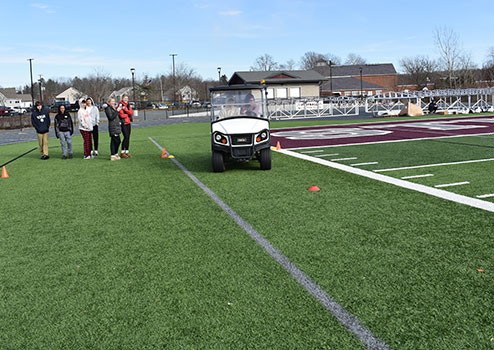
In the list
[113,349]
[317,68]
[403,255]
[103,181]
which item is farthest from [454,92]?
[317,68]

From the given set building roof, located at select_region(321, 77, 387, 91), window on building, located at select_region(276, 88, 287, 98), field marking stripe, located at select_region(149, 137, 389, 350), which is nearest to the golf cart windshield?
field marking stripe, located at select_region(149, 137, 389, 350)

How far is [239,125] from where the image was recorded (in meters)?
10.8

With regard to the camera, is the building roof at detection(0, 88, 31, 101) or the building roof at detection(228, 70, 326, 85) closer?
the building roof at detection(228, 70, 326, 85)

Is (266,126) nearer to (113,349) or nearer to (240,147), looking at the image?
(240,147)

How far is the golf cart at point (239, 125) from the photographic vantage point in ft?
35.0

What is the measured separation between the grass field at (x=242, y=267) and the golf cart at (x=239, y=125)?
4.79 feet

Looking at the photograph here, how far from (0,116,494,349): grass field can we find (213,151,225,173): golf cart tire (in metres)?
1.65

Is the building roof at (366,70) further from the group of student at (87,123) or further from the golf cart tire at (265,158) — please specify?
the golf cart tire at (265,158)

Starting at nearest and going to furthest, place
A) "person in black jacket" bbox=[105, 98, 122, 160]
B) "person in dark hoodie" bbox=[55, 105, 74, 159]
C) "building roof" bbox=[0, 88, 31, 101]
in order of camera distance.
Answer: "person in black jacket" bbox=[105, 98, 122, 160], "person in dark hoodie" bbox=[55, 105, 74, 159], "building roof" bbox=[0, 88, 31, 101]

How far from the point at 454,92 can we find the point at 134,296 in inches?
1430

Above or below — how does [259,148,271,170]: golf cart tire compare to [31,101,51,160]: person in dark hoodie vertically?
below

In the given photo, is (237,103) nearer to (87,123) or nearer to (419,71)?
(87,123)

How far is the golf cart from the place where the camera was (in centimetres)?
1067

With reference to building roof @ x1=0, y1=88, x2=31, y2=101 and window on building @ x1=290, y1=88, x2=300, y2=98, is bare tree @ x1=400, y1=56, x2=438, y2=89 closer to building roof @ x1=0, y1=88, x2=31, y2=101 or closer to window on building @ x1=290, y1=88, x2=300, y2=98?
window on building @ x1=290, y1=88, x2=300, y2=98
